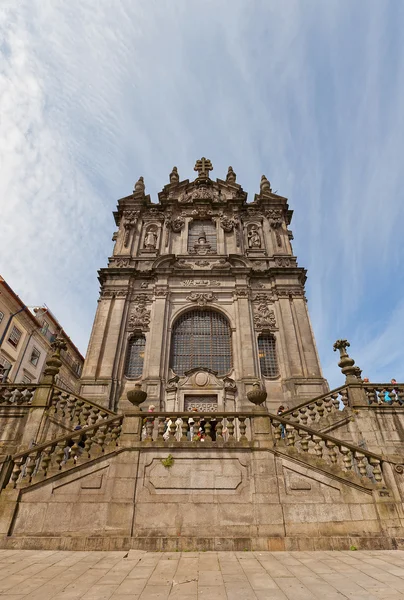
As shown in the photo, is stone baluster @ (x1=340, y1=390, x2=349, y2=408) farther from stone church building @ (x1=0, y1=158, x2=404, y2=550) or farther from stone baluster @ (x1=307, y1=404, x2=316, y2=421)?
stone baluster @ (x1=307, y1=404, x2=316, y2=421)

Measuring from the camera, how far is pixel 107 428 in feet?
28.9

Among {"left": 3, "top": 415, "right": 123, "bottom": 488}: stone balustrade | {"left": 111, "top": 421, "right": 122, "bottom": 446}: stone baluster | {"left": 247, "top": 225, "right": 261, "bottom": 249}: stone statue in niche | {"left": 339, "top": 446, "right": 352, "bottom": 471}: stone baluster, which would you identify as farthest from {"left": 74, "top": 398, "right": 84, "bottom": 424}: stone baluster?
{"left": 247, "top": 225, "right": 261, "bottom": 249}: stone statue in niche

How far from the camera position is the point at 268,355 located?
18.2 meters

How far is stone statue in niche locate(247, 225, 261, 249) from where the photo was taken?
22.7 meters

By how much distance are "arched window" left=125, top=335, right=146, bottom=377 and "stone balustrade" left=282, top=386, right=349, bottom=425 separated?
9048 mm

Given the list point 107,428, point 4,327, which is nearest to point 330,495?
point 107,428

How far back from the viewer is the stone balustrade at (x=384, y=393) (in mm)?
11453

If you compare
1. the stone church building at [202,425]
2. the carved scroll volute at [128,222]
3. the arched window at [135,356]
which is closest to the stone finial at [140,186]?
the carved scroll volute at [128,222]

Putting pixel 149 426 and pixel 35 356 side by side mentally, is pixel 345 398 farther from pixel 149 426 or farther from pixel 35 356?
pixel 35 356

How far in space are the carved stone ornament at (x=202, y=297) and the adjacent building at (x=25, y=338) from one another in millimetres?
13390

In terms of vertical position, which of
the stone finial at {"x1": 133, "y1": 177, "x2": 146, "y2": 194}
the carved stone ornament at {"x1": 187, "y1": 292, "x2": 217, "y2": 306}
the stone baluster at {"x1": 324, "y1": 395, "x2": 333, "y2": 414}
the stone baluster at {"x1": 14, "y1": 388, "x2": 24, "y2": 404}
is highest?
the stone finial at {"x1": 133, "y1": 177, "x2": 146, "y2": 194}

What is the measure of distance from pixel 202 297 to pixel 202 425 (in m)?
9.81

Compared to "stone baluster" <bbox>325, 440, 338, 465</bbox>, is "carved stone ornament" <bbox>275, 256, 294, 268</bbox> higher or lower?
higher

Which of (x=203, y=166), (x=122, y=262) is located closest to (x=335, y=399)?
(x=122, y=262)
